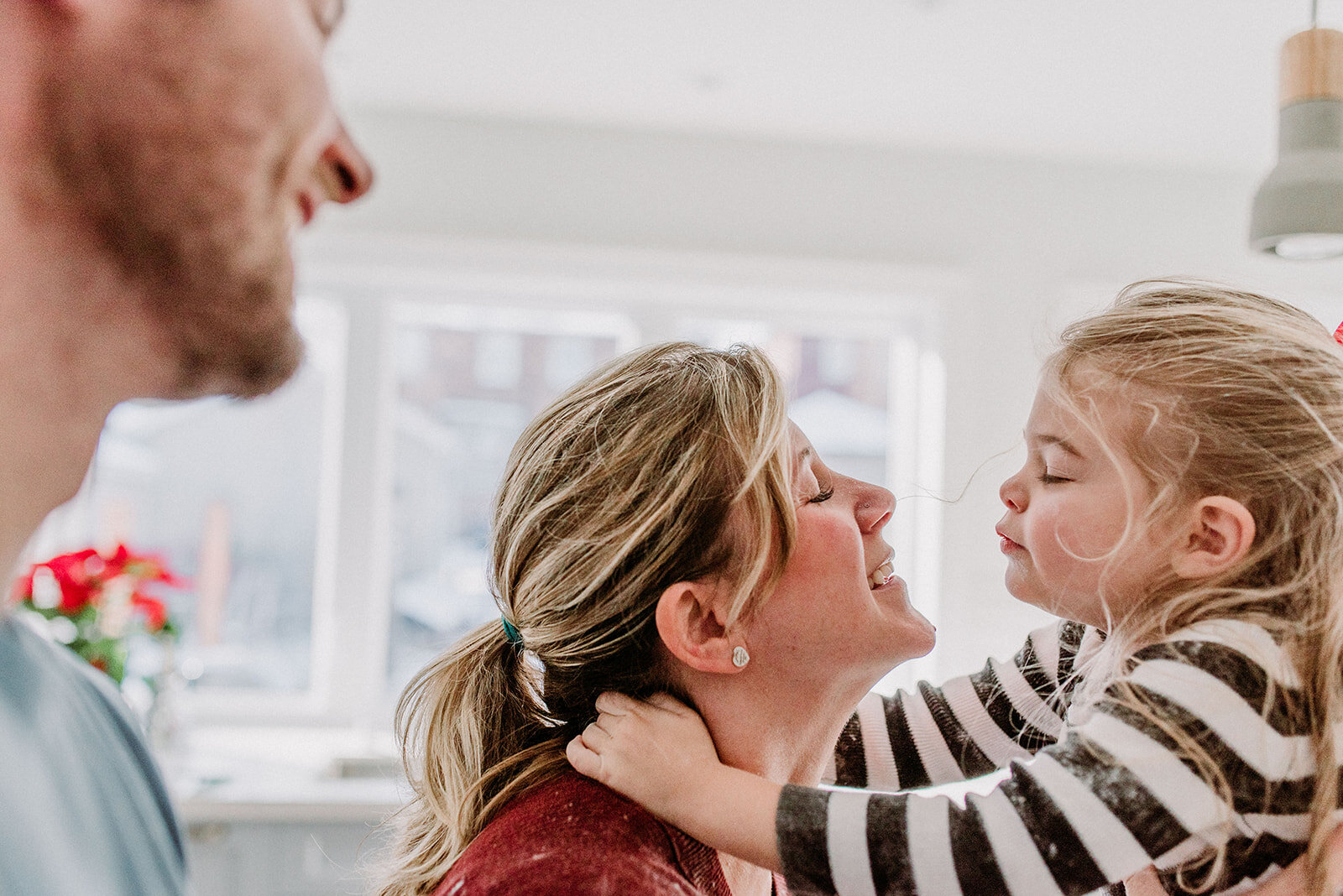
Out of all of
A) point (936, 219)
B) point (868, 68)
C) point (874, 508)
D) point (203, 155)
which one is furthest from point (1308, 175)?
point (936, 219)

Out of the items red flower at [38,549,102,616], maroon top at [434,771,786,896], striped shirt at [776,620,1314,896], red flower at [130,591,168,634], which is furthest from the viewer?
red flower at [130,591,168,634]

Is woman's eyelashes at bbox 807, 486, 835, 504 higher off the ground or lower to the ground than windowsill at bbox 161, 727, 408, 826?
higher

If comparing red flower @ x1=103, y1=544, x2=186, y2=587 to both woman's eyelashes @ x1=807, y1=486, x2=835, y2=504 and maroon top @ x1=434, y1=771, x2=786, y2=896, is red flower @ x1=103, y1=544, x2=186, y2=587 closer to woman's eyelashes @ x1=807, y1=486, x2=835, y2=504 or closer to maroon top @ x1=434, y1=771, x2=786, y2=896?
maroon top @ x1=434, y1=771, x2=786, y2=896

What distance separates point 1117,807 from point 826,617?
1.00ft

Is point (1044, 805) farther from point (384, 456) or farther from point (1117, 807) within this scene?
point (384, 456)

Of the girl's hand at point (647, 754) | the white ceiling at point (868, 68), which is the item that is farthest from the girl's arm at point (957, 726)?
the white ceiling at point (868, 68)

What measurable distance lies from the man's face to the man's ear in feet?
1.54

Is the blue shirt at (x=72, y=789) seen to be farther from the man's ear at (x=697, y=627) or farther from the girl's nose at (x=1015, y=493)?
the girl's nose at (x=1015, y=493)

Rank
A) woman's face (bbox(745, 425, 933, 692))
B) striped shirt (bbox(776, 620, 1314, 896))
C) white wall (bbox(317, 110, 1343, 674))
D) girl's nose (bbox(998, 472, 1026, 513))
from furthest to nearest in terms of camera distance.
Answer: white wall (bbox(317, 110, 1343, 674)) → girl's nose (bbox(998, 472, 1026, 513)) → woman's face (bbox(745, 425, 933, 692)) → striped shirt (bbox(776, 620, 1314, 896))

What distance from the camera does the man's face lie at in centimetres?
52

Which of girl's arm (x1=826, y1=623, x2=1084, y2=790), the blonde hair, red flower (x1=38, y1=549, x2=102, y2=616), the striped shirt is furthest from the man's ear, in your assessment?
red flower (x1=38, y1=549, x2=102, y2=616)

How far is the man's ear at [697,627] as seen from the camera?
3.19 ft

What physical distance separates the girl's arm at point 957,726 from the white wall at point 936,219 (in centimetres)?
211

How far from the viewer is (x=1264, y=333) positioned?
1.11 m
